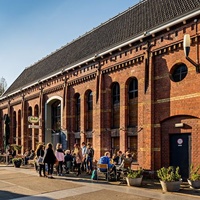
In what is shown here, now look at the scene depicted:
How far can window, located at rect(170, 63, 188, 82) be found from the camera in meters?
13.1

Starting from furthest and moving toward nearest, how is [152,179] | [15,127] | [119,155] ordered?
1. [15,127]
2. [119,155]
3. [152,179]

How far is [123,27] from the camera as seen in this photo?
18.8 metres

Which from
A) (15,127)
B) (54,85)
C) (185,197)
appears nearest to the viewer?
(185,197)

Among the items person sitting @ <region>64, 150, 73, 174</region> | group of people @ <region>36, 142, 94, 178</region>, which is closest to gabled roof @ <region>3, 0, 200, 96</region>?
group of people @ <region>36, 142, 94, 178</region>

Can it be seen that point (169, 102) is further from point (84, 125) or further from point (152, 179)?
point (84, 125)

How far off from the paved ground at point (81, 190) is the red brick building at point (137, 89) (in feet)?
7.28

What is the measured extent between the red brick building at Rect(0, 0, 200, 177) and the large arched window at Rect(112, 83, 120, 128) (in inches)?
2.1

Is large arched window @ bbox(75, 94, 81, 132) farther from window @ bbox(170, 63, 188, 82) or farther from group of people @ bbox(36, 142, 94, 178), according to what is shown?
window @ bbox(170, 63, 188, 82)

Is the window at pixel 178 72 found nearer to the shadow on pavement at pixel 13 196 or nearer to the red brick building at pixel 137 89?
the red brick building at pixel 137 89

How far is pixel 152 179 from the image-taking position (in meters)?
13.6

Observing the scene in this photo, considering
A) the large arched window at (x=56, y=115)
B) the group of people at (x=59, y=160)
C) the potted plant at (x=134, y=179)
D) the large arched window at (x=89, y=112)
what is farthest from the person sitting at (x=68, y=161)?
the large arched window at (x=56, y=115)

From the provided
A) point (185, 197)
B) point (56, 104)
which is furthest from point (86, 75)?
point (185, 197)

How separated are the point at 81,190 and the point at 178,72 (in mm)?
6878

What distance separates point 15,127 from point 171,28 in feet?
77.4
